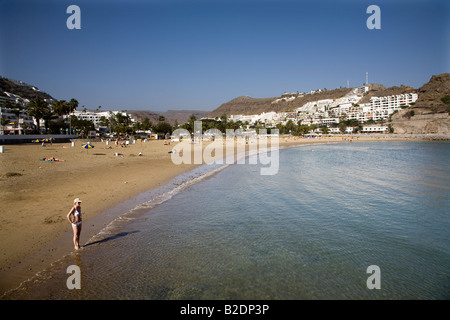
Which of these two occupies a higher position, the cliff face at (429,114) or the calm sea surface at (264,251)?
the cliff face at (429,114)

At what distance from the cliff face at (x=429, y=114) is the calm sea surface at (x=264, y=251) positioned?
12299cm

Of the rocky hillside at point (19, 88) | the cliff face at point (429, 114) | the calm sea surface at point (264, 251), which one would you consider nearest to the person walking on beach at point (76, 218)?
the calm sea surface at point (264, 251)

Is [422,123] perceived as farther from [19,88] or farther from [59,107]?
[19,88]

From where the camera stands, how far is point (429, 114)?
115375 millimetres

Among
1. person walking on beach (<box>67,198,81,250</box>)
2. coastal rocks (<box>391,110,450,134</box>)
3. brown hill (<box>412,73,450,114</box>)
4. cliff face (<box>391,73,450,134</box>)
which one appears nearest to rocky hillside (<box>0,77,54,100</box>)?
person walking on beach (<box>67,198,81,250</box>)

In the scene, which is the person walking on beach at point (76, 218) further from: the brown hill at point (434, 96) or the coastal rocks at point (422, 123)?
the brown hill at point (434, 96)

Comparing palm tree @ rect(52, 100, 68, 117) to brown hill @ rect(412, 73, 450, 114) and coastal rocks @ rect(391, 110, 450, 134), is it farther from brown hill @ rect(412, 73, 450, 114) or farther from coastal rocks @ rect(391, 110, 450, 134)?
brown hill @ rect(412, 73, 450, 114)

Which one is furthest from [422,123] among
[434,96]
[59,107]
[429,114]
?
[59,107]

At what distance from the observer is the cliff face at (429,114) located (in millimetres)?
Answer: 109062

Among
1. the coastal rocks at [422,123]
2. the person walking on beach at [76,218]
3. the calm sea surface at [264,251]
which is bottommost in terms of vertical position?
the calm sea surface at [264,251]

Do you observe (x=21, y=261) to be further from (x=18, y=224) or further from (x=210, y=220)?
(x=210, y=220)

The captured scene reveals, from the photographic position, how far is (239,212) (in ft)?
36.7

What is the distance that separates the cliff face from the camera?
10906cm

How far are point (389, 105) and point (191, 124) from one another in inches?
6149
